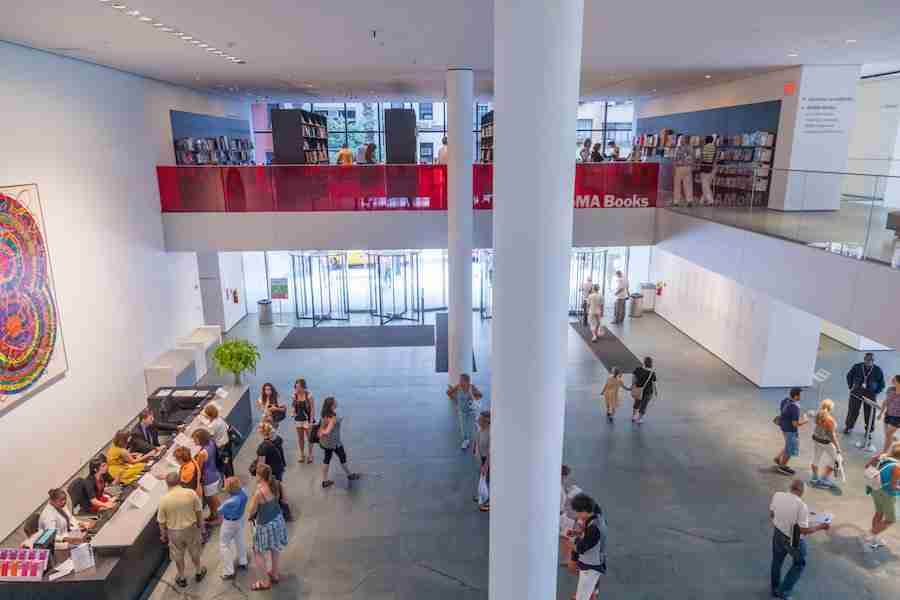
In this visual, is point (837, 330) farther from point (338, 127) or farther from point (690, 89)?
point (338, 127)

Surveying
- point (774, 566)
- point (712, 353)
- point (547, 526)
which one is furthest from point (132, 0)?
point (712, 353)

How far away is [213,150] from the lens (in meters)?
16.3

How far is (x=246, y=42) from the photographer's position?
27.7 feet

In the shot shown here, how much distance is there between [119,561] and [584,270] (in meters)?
14.8

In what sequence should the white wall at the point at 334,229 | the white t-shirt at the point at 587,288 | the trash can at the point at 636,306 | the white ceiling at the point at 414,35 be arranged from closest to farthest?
1. the white ceiling at the point at 414,35
2. the white wall at the point at 334,229
3. the white t-shirt at the point at 587,288
4. the trash can at the point at 636,306

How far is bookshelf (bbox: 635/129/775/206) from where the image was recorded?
457 inches

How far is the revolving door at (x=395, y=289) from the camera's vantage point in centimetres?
1734

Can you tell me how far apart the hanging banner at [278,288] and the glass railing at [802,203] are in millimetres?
10530

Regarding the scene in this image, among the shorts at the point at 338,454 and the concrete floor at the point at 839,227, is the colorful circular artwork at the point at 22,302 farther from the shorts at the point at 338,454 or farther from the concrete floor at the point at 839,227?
the concrete floor at the point at 839,227

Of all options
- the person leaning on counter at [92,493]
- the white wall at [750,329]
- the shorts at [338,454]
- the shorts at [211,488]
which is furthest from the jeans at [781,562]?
the person leaning on counter at [92,493]

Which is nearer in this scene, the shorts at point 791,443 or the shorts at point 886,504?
the shorts at point 886,504

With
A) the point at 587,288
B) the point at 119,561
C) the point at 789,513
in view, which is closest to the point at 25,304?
the point at 119,561

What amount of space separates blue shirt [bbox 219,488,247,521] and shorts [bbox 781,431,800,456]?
7705mm

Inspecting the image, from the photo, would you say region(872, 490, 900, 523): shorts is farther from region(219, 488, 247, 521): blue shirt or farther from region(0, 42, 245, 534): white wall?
region(0, 42, 245, 534): white wall
